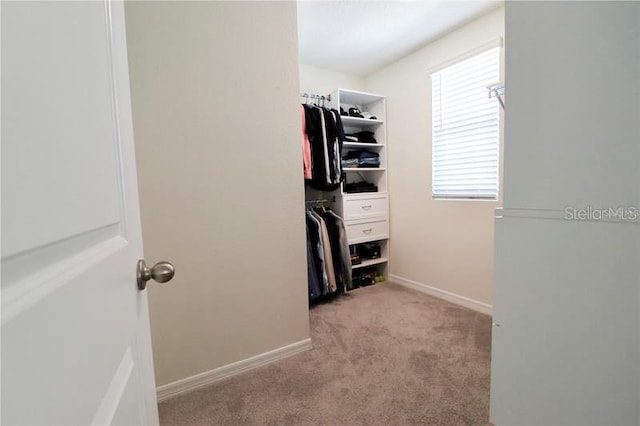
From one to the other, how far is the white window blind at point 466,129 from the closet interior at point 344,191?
0.65 meters

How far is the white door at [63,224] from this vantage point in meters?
0.22

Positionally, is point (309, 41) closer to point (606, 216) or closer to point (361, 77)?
point (361, 77)

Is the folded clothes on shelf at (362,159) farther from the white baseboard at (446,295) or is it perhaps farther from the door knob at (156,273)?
the door knob at (156,273)

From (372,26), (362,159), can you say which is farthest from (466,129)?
(372,26)

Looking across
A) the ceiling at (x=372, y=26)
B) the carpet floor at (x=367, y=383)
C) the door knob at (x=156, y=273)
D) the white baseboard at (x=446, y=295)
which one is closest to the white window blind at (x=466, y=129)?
the ceiling at (x=372, y=26)

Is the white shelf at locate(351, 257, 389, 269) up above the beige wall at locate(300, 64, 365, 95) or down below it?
below

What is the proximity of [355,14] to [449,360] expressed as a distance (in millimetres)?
2517

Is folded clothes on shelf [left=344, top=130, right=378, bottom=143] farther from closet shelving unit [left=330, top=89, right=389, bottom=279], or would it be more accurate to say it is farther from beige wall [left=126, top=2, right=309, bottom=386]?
beige wall [left=126, top=2, right=309, bottom=386]

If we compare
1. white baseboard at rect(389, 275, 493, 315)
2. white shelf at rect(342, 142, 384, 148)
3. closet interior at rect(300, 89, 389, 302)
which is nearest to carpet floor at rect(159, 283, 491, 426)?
white baseboard at rect(389, 275, 493, 315)

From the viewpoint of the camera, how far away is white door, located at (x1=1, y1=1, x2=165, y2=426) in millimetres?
220

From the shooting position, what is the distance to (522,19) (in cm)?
95

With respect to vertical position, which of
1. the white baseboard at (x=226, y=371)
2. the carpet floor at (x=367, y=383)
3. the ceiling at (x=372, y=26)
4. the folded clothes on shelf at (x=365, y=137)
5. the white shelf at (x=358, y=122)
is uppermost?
the ceiling at (x=372, y=26)

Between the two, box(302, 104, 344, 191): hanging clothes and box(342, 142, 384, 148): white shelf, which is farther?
box(342, 142, 384, 148): white shelf

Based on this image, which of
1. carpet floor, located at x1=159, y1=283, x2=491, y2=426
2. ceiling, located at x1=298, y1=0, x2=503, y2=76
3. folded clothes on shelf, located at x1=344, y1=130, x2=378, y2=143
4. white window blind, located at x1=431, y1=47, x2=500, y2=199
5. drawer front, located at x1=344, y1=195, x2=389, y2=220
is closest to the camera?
carpet floor, located at x1=159, y1=283, x2=491, y2=426
